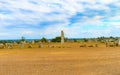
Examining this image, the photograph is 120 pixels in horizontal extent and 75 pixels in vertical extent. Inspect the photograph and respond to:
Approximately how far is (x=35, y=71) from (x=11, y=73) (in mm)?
1231

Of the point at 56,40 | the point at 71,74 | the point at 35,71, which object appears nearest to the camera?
the point at 71,74

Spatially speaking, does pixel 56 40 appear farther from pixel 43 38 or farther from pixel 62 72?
pixel 62 72

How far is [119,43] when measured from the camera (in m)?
39.7

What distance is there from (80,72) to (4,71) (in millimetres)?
3734

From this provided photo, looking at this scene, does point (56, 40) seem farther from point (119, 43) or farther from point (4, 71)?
point (4, 71)

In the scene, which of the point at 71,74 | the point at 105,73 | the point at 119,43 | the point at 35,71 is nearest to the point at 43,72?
the point at 35,71

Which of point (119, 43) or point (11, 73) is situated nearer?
point (11, 73)

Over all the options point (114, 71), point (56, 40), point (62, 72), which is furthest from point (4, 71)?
point (56, 40)

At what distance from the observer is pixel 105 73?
13.5 meters

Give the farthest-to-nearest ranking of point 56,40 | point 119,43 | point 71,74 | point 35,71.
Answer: point 56,40 < point 119,43 < point 35,71 < point 71,74

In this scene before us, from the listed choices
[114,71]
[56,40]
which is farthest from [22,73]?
[56,40]

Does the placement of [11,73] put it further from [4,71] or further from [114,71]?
[114,71]

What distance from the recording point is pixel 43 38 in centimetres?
5547

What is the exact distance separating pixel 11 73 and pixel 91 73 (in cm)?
374
